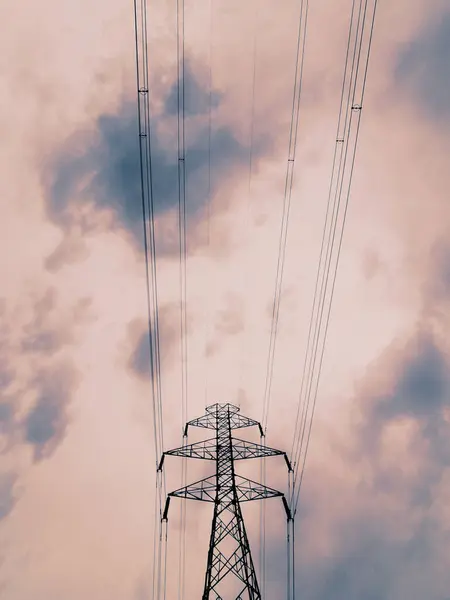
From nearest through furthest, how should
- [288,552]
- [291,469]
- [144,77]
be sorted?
[144,77] < [288,552] < [291,469]

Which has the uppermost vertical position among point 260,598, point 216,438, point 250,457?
point 216,438

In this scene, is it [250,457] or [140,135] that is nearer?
[140,135]

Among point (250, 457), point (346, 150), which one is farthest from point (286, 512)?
point (346, 150)

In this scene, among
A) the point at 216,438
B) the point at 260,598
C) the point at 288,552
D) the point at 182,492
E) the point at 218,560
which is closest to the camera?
the point at 260,598

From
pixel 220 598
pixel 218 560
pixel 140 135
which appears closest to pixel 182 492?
pixel 218 560

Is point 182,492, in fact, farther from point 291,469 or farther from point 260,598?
point 291,469

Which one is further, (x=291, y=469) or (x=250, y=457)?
(x=291, y=469)

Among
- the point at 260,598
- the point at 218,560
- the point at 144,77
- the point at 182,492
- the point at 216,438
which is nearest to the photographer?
the point at 144,77

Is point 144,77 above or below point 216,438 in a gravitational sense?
above

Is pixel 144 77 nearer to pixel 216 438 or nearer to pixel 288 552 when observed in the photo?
pixel 216 438
